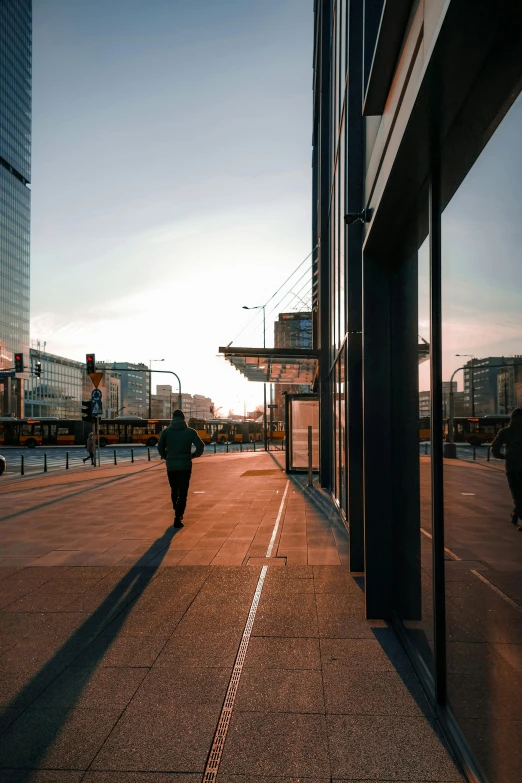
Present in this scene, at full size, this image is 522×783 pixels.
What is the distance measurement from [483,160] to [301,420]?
1674 centimetres

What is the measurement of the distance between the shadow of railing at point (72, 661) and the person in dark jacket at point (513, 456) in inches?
97.2

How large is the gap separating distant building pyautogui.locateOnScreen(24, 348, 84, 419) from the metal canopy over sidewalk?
99.7m

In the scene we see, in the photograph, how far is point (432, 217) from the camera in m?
3.08

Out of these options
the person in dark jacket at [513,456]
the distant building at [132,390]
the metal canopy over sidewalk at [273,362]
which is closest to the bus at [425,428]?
the person in dark jacket at [513,456]

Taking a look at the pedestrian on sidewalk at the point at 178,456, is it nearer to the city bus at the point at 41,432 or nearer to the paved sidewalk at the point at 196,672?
the paved sidewalk at the point at 196,672

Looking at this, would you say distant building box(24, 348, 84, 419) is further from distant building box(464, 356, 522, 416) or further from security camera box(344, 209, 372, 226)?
distant building box(464, 356, 522, 416)

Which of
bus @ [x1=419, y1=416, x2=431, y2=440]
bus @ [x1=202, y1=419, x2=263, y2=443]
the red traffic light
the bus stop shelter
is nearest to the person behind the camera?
bus @ [x1=419, y1=416, x2=431, y2=440]

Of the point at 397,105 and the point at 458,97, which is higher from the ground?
the point at 397,105

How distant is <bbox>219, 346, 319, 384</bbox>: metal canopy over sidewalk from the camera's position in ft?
54.1

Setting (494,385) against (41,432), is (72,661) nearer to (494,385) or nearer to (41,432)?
(494,385)

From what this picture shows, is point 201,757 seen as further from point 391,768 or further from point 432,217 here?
point 432,217

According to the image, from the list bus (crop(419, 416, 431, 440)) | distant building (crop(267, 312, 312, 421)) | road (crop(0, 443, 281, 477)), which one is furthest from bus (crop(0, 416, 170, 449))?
bus (crop(419, 416, 431, 440))

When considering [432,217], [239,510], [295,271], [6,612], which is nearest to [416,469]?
[432,217]

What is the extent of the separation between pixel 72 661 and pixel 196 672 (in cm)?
90
